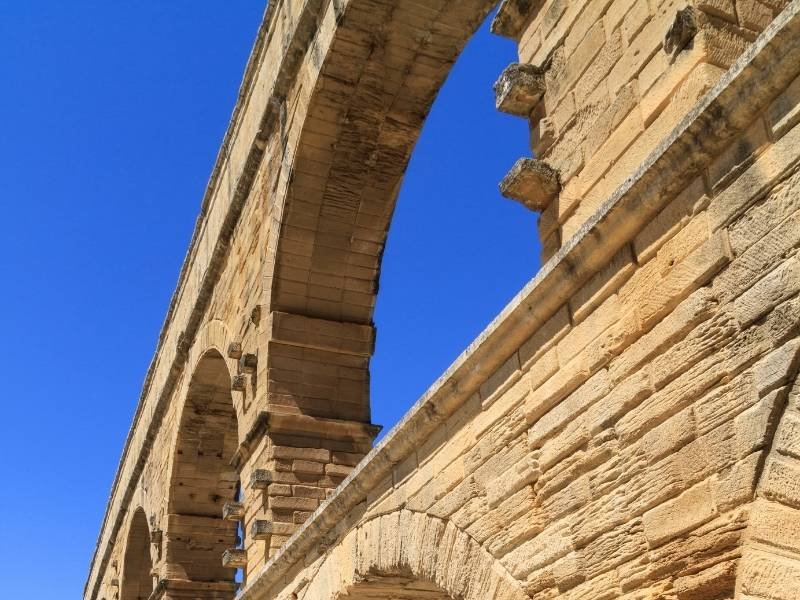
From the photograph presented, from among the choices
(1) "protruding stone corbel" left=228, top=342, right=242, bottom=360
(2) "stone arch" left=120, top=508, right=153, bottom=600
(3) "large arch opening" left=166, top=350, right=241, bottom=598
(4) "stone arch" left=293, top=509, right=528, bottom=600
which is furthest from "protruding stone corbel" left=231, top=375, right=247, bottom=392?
(2) "stone arch" left=120, top=508, right=153, bottom=600

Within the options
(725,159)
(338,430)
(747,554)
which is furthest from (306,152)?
(747,554)

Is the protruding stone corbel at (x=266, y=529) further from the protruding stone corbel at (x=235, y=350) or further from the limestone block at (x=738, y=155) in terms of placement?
the limestone block at (x=738, y=155)

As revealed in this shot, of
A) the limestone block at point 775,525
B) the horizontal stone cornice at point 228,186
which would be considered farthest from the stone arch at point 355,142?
the limestone block at point 775,525

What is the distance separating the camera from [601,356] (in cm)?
310

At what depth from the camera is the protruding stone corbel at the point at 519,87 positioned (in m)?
3.80

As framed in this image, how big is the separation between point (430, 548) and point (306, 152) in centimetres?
392

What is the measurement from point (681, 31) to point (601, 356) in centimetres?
109

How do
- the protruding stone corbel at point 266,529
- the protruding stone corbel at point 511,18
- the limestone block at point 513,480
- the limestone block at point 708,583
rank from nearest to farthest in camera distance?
the limestone block at point 708,583, the limestone block at point 513,480, the protruding stone corbel at point 511,18, the protruding stone corbel at point 266,529

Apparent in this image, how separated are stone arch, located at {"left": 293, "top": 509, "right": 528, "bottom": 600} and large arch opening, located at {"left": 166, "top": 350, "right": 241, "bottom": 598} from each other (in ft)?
16.3

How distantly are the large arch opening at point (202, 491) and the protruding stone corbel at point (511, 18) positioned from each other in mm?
6947

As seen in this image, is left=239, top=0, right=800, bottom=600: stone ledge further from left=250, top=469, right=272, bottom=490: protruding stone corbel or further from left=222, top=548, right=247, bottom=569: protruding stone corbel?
left=222, top=548, right=247, bottom=569: protruding stone corbel

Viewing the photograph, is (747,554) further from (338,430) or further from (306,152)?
(306,152)

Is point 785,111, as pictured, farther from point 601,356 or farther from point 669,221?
point 601,356

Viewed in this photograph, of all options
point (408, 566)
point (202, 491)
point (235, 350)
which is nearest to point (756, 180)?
point (408, 566)
